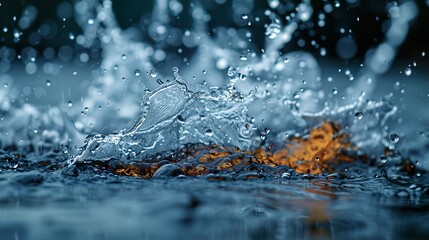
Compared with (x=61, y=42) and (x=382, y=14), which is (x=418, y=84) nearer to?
(x=382, y=14)

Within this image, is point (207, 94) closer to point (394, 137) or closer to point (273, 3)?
point (394, 137)

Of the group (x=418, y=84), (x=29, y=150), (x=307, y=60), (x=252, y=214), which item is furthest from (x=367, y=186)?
(x=418, y=84)

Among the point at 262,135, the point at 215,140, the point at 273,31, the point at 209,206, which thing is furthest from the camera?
the point at 273,31

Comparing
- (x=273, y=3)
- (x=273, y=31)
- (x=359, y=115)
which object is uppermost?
(x=273, y=3)

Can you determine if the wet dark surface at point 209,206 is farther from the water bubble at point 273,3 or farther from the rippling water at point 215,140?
the water bubble at point 273,3

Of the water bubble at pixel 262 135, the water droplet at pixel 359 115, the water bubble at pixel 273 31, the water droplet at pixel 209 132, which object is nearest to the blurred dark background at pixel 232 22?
the water bubble at pixel 273 31

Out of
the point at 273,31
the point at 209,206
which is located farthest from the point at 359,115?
the point at 209,206
